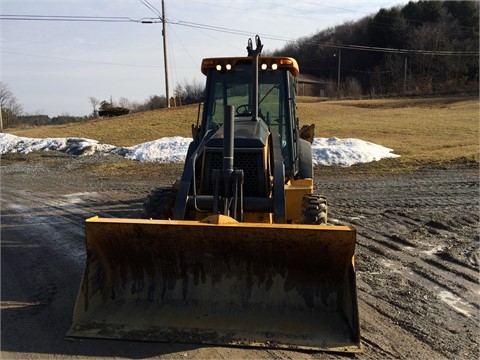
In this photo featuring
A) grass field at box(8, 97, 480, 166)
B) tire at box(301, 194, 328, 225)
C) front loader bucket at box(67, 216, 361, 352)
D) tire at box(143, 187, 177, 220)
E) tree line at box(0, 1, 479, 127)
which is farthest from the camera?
tree line at box(0, 1, 479, 127)

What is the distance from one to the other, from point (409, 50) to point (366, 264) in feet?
204

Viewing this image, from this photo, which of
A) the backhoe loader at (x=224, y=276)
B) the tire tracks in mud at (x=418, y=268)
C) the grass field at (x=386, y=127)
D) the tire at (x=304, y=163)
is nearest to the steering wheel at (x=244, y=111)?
the tire at (x=304, y=163)

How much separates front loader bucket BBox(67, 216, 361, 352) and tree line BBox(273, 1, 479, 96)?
49358mm

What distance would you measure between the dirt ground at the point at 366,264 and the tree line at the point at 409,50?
43141mm

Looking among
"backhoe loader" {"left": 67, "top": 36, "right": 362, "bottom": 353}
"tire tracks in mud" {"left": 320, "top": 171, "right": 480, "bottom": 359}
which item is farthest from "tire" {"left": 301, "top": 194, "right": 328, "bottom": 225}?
"tire tracks in mud" {"left": 320, "top": 171, "right": 480, "bottom": 359}

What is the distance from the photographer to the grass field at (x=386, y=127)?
1923cm

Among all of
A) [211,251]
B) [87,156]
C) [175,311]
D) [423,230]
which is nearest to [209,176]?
[211,251]

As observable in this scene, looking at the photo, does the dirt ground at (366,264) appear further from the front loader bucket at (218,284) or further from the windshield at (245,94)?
the windshield at (245,94)

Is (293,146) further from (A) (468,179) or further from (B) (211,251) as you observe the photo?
(A) (468,179)

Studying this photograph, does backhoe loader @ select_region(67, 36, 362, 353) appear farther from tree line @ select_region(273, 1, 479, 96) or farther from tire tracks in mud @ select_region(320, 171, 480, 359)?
tree line @ select_region(273, 1, 479, 96)

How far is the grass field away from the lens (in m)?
19.2

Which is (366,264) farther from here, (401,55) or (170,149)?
(401,55)

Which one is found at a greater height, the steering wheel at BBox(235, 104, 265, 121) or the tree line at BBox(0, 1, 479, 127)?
the tree line at BBox(0, 1, 479, 127)

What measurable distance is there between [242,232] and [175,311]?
0.94m
